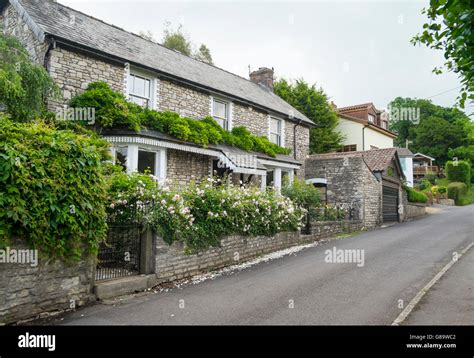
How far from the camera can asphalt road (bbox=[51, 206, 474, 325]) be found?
5762 mm

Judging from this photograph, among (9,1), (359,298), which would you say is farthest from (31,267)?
(9,1)

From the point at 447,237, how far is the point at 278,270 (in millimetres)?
9460

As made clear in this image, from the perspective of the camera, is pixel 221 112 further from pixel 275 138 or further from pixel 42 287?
pixel 42 287

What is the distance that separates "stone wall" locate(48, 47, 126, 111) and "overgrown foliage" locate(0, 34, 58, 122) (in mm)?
1629

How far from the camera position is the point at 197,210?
931 centimetres

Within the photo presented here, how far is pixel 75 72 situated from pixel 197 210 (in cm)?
671

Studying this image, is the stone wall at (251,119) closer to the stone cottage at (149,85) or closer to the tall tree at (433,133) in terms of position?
the stone cottage at (149,85)

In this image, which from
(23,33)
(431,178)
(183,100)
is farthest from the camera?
(431,178)

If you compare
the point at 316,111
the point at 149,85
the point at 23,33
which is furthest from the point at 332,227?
the point at 316,111

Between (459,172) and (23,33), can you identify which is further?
(459,172)

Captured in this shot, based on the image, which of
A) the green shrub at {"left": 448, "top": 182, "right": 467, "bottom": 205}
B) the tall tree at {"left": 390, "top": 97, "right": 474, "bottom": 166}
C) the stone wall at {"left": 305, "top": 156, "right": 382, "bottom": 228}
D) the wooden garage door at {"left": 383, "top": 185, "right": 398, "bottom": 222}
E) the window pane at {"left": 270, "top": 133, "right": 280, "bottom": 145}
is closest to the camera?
the stone wall at {"left": 305, "top": 156, "right": 382, "bottom": 228}

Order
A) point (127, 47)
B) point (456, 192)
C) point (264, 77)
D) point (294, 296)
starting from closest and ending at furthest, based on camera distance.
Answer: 1. point (294, 296)
2. point (127, 47)
3. point (264, 77)
4. point (456, 192)

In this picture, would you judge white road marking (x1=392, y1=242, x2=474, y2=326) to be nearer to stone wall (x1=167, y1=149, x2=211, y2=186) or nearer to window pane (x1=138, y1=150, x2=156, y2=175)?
stone wall (x1=167, y1=149, x2=211, y2=186)

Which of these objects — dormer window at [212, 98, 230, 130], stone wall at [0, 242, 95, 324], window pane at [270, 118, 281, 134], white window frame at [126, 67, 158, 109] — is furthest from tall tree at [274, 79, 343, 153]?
stone wall at [0, 242, 95, 324]
